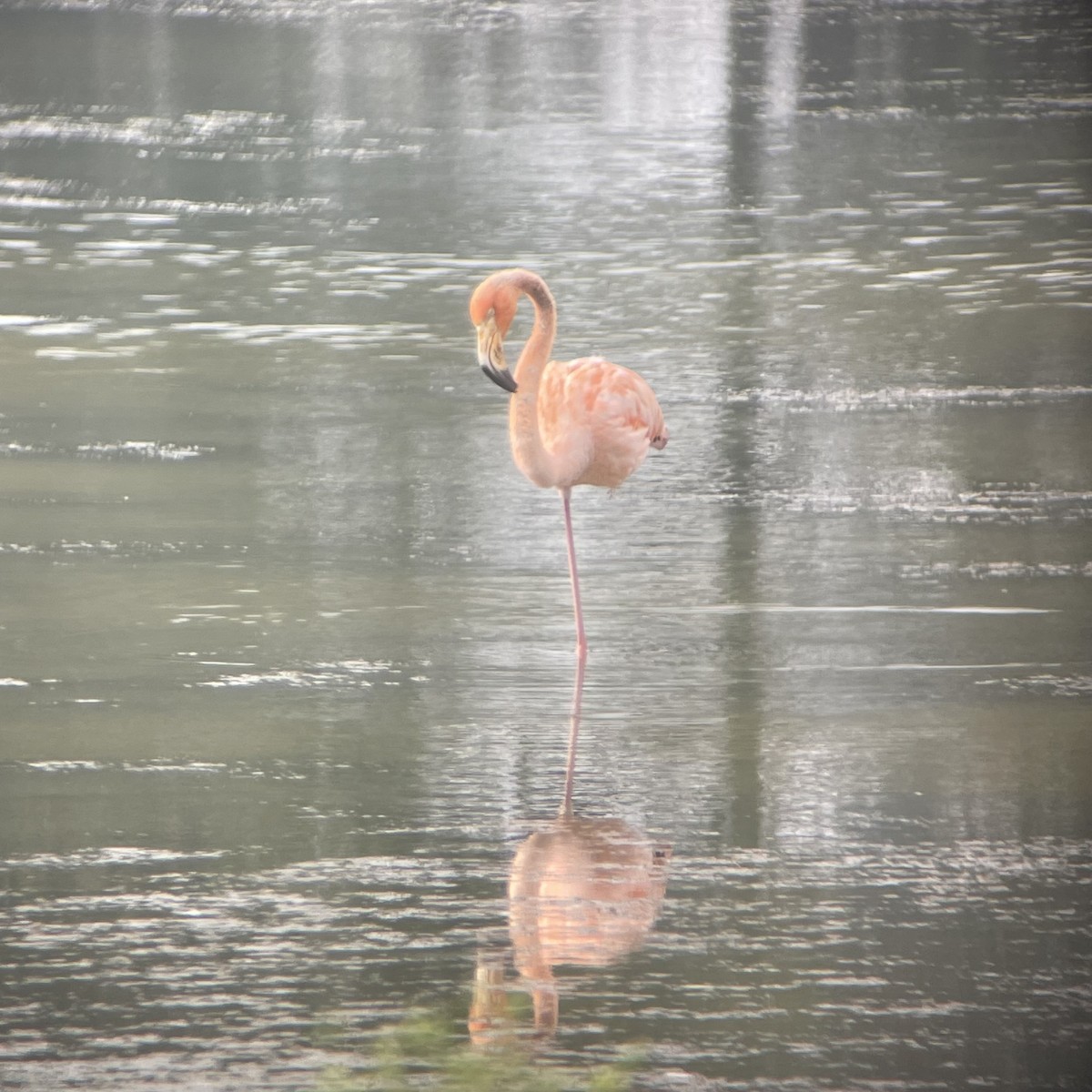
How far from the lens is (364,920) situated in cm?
431

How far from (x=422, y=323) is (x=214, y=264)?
1.68 metres

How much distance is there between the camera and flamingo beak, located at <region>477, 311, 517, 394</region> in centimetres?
580

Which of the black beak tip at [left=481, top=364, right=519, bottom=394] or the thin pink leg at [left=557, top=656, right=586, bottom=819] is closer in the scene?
the thin pink leg at [left=557, top=656, right=586, bottom=819]

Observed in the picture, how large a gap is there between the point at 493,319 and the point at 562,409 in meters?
0.59

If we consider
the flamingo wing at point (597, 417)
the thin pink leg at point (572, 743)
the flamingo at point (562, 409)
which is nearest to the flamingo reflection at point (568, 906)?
the thin pink leg at point (572, 743)

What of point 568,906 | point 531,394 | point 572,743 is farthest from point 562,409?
point 568,906

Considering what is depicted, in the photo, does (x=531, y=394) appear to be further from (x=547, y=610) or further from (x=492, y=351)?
(x=547, y=610)

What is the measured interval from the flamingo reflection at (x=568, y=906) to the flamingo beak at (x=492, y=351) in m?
1.35

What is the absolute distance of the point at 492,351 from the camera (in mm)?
5828

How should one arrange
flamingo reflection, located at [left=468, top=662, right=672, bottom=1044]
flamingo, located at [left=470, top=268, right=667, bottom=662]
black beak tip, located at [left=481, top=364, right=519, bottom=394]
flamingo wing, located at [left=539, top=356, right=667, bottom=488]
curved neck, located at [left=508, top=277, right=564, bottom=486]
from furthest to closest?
flamingo wing, located at [left=539, top=356, right=667, bottom=488] < curved neck, located at [left=508, top=277, right=564, bottom=486] < flamingo, located at [left=470, top=268, right=667, bottom=662] < black beak tip, located at [left=481, top=364, right=519, bottom=394] < flamingo reflection, located at [left=468, top=662, right=672, bottom=1044]

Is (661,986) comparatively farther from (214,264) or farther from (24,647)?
(214,264)

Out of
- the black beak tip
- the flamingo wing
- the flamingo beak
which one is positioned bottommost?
the flamingo wing

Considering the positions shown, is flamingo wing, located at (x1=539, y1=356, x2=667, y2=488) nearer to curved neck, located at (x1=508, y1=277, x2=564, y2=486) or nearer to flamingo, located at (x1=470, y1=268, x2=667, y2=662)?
flamingo, located at (x1=470, y1=268, x2=667, y2=662)

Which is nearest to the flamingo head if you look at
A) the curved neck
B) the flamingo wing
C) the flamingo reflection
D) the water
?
the curved neck
